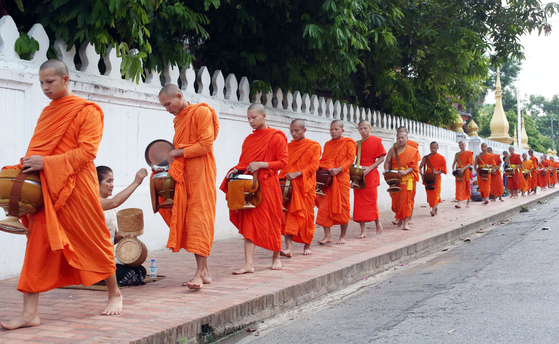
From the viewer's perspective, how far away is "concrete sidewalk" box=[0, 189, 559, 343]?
12.8 ft

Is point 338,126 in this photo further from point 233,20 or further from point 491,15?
point 491,15

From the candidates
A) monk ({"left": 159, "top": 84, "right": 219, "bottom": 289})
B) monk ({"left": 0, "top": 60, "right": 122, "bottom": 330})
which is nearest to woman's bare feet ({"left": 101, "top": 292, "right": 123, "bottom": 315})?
monk ({"left": 0, "top": 60, "right": 122, "bottom": 330})

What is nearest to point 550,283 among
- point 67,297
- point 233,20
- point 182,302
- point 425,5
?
point 182,302

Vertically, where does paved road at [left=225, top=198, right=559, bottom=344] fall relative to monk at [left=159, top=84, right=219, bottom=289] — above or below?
below

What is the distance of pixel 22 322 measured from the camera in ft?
13.0

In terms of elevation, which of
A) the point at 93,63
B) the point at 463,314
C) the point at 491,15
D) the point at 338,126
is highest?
the point at 491,15

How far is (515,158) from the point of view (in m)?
22.1

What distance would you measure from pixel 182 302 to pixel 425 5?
10885mm

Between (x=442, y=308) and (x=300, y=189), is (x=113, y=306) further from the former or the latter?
(x=300, y=189)

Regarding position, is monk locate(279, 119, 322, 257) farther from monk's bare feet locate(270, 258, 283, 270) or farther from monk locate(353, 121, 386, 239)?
monk locate(353, 121, 386, 239)

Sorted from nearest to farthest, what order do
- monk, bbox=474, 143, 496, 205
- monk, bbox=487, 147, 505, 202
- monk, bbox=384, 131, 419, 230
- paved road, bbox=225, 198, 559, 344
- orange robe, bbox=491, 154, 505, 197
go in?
paved road, bbox=225, 198, 559, 344, monk, bbox=384, 131, 419, 230, monk, bbox=474, 143, 496, 205, monk, bbox=487, 147, 505, 202, orange robe, bbox=491, 154, 505, 197

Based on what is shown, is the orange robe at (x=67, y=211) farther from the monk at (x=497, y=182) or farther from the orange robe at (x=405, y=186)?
the monk at (x=497, y=182)

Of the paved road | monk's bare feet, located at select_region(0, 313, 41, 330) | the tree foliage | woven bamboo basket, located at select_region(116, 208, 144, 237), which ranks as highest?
the tree foliage

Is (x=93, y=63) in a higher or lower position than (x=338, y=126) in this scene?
higher
